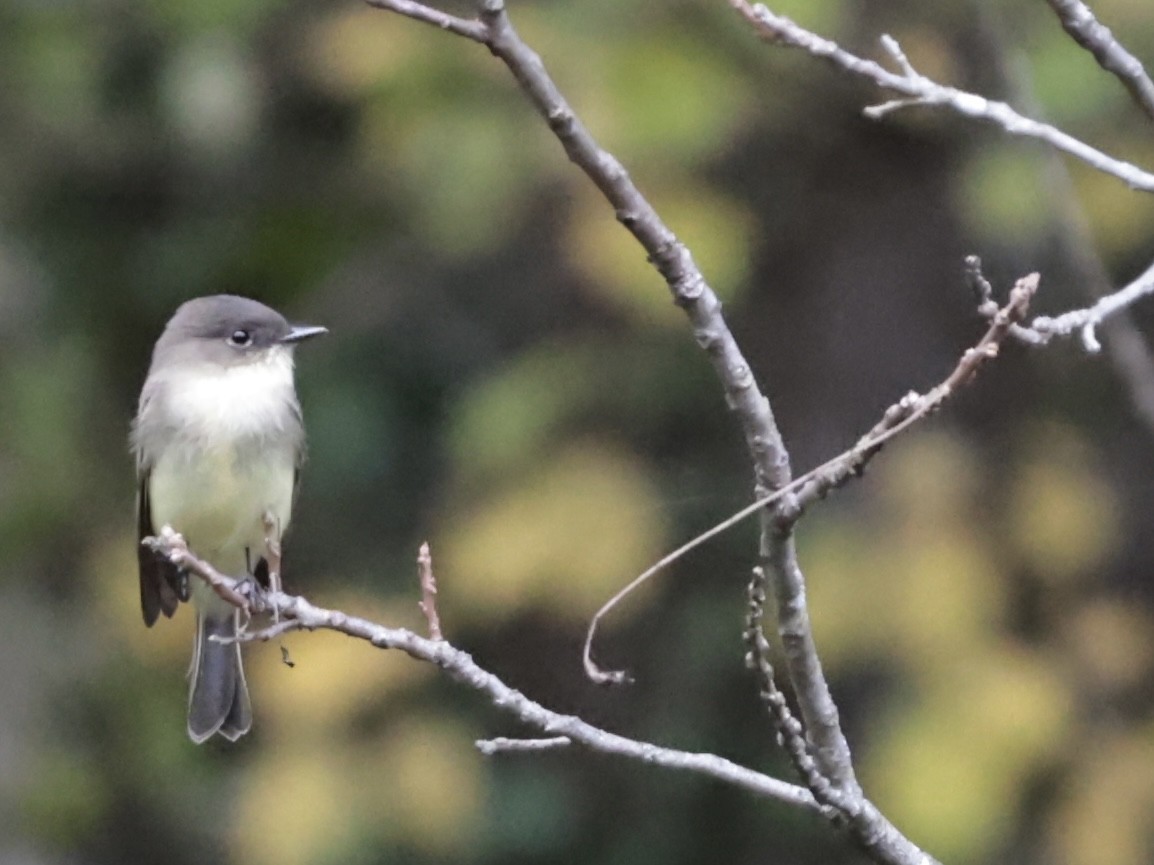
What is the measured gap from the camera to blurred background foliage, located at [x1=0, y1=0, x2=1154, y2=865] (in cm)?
451

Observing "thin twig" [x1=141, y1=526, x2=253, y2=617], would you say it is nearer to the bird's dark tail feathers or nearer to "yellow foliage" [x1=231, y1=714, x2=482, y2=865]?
the bird's dark tail feathers

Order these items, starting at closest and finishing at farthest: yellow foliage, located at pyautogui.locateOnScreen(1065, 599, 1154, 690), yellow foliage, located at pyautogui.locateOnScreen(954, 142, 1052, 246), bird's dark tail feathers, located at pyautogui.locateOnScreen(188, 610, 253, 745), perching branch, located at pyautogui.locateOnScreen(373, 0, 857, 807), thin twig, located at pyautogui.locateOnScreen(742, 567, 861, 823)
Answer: perching branch, located at pyautogui.locateOnScreen(373, 0, 857, 807) → thin twig, located at pyautogui.locateOnScreen(742, 567, 861, 823) → bird's dark tail feathers, located at pyautogui.locateOnScreen(188, 610, 253, 745) → yellow foliage, located at pyautogui.locateOnScreen(954, 142, 1052, 246) → yellow foliage, located at pyautogui.locateOnScreen(1065, 599, 1154, 690)

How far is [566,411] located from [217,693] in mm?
1321

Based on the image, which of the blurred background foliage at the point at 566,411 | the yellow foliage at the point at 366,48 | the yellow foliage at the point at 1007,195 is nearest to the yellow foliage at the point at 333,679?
the blurred background foliage at the point at 566,411

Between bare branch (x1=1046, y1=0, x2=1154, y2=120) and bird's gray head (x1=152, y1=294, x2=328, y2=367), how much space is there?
1.93 metres

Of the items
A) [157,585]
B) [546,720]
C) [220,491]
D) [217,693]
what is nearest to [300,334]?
[220,491]

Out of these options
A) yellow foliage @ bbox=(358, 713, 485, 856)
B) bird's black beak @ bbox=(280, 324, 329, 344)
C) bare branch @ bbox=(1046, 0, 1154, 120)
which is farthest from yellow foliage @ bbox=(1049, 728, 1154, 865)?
bare branch @ bbox=(1046, 0, 1154, 120)

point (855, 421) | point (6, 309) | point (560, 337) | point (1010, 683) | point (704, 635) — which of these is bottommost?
point (1010, 683)

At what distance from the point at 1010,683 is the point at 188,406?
1.93 meters

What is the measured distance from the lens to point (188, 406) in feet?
12.4

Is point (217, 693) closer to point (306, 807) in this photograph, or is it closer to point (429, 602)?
point (306, 807)

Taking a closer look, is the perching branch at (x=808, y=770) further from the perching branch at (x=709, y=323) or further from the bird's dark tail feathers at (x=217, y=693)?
the bird's dark tail feathers at (x=217, y=693)

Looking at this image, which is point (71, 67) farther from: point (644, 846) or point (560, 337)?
point (644, 846)

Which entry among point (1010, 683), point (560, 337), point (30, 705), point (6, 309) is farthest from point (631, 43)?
point (30, 705)
